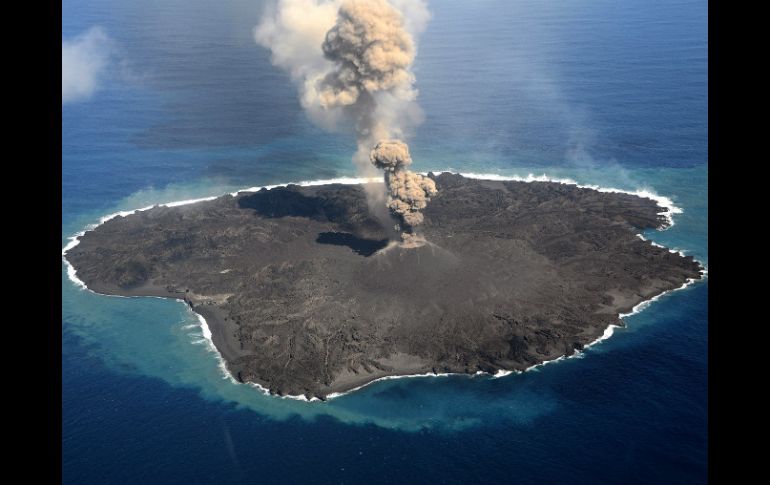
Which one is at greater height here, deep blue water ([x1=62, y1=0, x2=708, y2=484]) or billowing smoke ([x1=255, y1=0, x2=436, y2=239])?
billowing smoke ([x1=255, y1=0, x2=436, y2=239])

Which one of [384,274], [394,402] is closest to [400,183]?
[384,274]

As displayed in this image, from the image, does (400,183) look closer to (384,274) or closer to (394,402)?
(384,274)

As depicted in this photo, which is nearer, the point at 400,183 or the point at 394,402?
the point at 394,402

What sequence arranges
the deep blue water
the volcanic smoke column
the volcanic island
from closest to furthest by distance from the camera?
1. the deep blue water
2. the volcanic island
3. the volcanic smoke column

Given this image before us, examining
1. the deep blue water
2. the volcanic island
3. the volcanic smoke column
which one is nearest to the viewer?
the deep blue water

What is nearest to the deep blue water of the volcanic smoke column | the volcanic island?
the volcanic island

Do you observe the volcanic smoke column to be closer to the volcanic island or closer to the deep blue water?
the volcanic island

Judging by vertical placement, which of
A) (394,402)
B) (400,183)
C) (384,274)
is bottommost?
(394,402)
